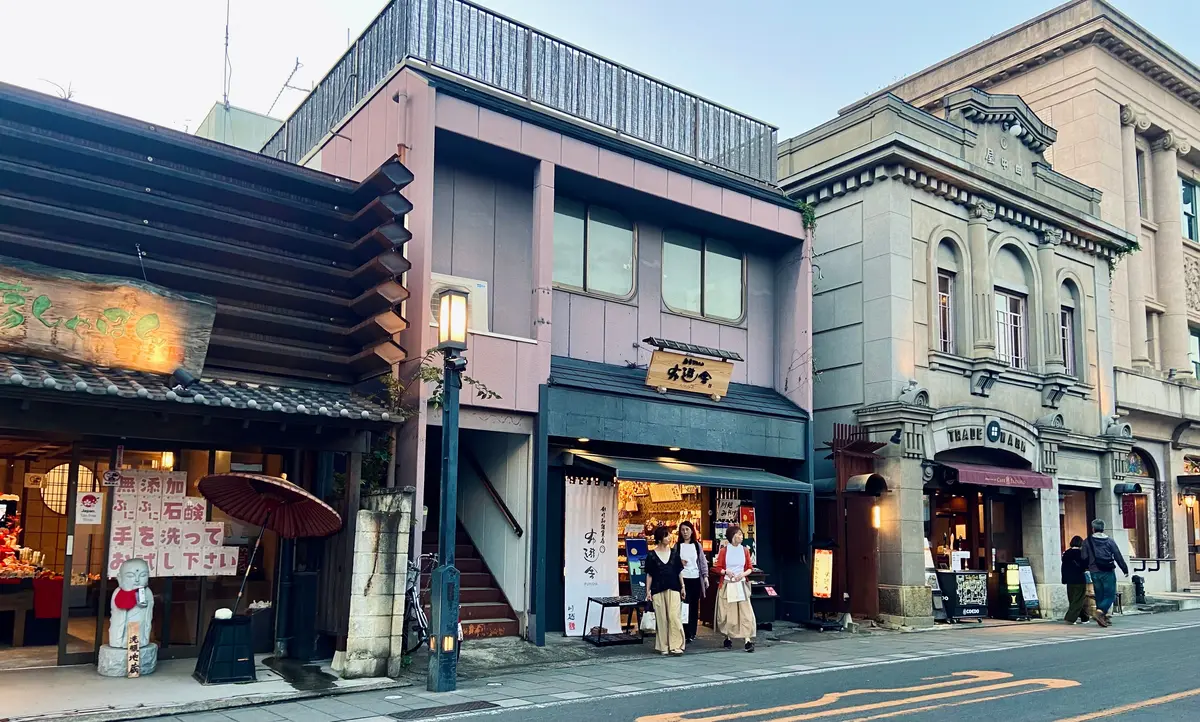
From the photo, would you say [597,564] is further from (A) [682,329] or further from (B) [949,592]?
(B) [949,592]

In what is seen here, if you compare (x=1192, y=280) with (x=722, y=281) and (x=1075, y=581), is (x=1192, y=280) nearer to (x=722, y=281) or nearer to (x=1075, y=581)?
(x=1075, y=581)

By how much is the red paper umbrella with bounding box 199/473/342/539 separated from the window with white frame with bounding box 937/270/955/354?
14179 mm

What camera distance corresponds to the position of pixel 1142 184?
30156 millimetres

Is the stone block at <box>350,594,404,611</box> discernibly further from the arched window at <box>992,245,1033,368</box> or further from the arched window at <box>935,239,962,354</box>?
Answer: the arched window at <box>992,245,1033,368</box>

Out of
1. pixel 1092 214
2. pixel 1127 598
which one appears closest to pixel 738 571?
pixel 1127 598

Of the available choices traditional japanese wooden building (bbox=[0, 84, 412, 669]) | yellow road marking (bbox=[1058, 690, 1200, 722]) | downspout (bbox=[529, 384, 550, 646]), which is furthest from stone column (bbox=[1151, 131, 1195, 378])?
traditional japanese wooden building (bbox=[0, 84, 412, 669])

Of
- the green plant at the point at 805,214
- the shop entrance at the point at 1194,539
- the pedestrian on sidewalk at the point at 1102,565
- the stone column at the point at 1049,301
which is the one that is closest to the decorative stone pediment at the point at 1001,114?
the stone column at the point at 1049,301

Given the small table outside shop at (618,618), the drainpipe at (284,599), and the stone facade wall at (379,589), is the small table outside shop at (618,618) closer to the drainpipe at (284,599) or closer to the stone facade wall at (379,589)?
the stone facade wall at (379,589)

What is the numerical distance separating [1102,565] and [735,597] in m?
8.38

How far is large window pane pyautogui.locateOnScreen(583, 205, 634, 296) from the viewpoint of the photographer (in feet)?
54.9

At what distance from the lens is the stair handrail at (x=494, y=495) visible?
14.8 meters

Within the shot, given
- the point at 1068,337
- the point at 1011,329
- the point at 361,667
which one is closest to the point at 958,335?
the point at 1011,329

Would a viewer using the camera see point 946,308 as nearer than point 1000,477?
No

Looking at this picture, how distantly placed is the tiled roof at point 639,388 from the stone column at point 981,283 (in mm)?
5081
